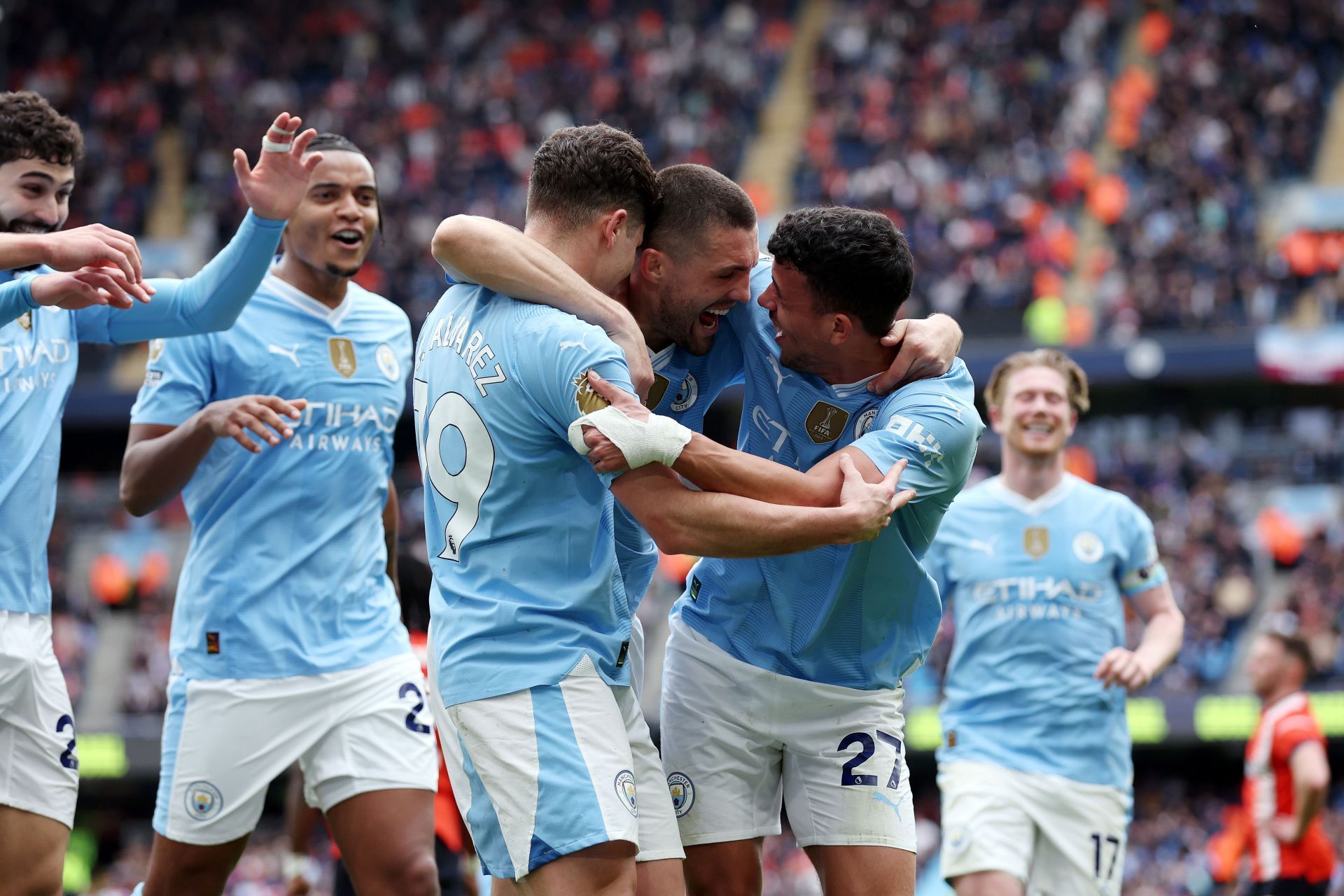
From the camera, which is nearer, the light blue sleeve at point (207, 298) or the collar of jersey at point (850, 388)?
the collar of jersey at point (850, 388)

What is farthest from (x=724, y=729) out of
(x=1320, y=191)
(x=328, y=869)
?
(x=1320, y=191)

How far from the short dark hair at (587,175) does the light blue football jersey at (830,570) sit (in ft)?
2.43

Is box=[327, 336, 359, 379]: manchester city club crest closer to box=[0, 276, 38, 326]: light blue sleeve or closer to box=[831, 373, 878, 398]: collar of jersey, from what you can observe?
box=[0, 276, 38, 326]: light blue sleeve

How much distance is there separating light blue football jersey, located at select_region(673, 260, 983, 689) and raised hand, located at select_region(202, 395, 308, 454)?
1380 millimetres

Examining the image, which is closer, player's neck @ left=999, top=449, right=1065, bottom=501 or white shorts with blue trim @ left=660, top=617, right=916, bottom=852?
white shorts with blue trim @ left=660, top=617, right=916, bottom=852

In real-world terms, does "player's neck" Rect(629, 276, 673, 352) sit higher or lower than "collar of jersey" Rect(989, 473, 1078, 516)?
higher

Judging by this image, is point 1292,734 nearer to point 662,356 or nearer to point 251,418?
point 662,356

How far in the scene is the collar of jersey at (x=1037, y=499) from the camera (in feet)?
22.4

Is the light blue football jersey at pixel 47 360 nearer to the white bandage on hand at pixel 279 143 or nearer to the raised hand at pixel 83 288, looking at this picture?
the white bandage on hand at pixel 279 143

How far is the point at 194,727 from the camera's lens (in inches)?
195

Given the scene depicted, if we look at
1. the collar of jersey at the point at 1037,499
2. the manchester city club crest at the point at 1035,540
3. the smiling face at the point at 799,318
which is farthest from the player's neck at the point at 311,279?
the manchester city club crest at the point at 1035,540

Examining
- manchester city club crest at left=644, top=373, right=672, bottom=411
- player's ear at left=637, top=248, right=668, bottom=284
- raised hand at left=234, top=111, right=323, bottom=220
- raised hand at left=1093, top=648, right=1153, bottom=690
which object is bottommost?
raised hand at left=1093, top=648, right=1153, bottom=690

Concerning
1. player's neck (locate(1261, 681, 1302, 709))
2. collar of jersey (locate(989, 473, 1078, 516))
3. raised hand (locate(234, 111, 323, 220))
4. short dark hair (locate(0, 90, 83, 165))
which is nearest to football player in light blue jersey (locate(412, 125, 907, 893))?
raised hand (locate(234, 111, 323, 220))

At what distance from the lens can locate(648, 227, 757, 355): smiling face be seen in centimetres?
405
